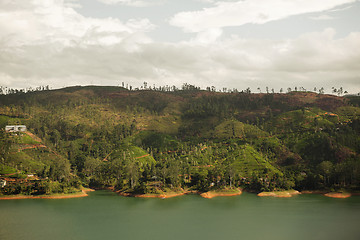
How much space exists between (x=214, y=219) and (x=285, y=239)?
23202 millimetres

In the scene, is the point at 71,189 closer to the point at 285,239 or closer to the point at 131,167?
the point at 131,167

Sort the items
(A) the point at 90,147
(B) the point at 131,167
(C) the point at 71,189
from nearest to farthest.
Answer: (C) the point at 71,189, (B) the point at 131,167, (A) the point at 90,147

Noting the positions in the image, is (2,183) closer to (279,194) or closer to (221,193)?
(221,193)

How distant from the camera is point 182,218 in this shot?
90875mm

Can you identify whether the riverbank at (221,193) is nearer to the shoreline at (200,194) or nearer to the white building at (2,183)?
the shoreline at (200,194)

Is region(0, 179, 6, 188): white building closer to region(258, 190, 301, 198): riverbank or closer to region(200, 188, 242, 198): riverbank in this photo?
region(200, 188, 242, 198): riverbank

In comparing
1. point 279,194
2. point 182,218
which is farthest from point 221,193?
point 182,218

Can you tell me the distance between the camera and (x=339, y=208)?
101m

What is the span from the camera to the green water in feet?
246

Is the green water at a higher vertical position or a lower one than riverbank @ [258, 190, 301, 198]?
higher

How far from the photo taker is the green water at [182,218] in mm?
75000

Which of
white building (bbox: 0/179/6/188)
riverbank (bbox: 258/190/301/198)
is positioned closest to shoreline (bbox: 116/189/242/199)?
riverbank (bbox: 258/190/301/198)

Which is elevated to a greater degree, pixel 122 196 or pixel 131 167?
pixel 131 167

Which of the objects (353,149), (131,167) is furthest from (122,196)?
(353,149)
